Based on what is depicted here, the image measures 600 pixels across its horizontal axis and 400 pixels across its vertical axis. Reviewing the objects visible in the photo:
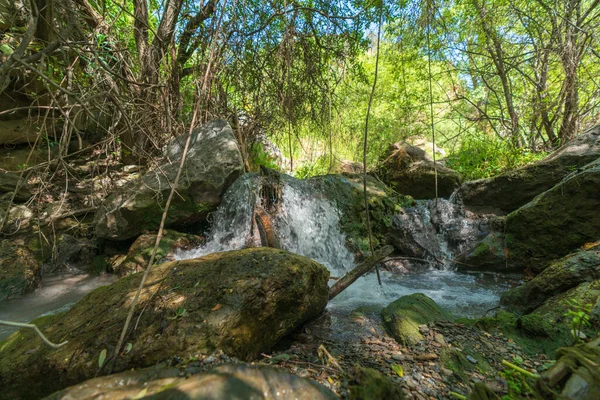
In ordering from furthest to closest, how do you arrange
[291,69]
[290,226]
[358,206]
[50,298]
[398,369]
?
[358,206] → [290,226] → [50,298] → [291,69] → [398,369]

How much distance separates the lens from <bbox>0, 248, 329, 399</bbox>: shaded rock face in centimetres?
152

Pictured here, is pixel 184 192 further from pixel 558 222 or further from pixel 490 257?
pixel 558 222

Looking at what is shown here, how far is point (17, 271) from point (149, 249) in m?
1.68

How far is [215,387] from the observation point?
1068 mm

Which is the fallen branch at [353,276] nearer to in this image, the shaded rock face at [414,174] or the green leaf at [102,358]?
the green leaf at [102,358]

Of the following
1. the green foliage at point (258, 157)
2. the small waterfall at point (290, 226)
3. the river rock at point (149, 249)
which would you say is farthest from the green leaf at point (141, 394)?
the green foliage at point (258, 157)

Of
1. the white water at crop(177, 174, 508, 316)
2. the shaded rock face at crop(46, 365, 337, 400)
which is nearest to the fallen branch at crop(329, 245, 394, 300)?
the white water at crop(177, 174, 508, 316)

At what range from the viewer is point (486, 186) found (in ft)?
19.7

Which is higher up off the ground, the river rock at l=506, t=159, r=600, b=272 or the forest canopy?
the forest canopy

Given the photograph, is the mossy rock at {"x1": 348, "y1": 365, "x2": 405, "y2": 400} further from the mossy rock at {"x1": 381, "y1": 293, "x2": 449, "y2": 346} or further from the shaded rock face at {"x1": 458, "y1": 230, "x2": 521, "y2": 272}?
the shaded rock face at {"x1": 458, "y1": 230, "x2": 521, "y2": 272}

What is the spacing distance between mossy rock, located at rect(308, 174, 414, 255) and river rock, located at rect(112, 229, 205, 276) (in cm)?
263

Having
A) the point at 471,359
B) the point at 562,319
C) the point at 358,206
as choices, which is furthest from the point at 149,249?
the point at 562,319

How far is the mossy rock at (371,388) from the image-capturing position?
1.19 m

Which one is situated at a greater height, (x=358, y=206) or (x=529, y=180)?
(x=529, y=180)
